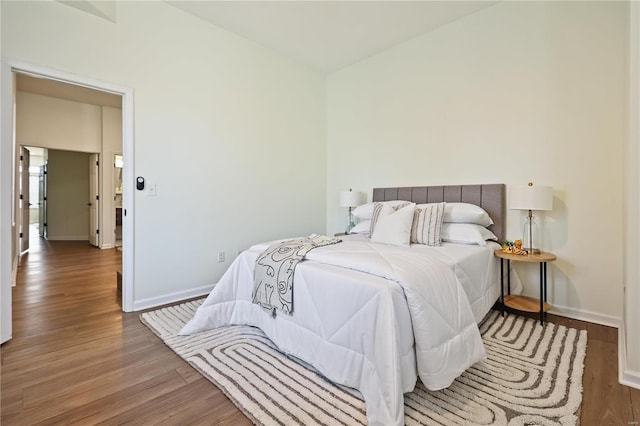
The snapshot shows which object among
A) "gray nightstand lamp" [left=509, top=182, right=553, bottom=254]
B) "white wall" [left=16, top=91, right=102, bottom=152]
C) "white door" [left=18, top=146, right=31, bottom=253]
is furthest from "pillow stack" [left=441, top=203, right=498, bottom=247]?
"white door" [left=18, top=146, right=31, bottom=253]

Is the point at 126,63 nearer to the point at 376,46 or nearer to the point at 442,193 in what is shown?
the point at 376,46

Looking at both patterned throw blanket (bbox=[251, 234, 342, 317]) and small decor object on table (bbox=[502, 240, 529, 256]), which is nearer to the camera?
patterned throw blanket (bbox=[251, 234, 342, 317])

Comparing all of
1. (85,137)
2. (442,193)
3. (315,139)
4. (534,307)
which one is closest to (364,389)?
(534,307)

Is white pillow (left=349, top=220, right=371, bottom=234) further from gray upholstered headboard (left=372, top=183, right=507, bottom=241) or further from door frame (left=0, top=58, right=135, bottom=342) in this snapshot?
door frame (left=0, top=58, right=135, bottom=342)

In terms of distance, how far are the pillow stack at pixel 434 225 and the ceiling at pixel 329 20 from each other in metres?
1.93

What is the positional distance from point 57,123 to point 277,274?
5992 mm

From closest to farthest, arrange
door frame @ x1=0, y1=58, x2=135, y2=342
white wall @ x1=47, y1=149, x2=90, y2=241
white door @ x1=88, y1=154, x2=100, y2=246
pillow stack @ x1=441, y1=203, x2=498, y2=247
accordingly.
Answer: door frame @ x1=0, y1=58, x2=135, y2=342, pillow stack @ x1=441, y1=203, x2=498, y2=247, white door @ x1=88, y1=154, x2=100, y2=246, white wall @ x1=47, y1=149, x2=90, y2=241

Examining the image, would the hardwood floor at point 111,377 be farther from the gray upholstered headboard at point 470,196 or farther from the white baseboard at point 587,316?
the gray upholstered headboard at point 470,196

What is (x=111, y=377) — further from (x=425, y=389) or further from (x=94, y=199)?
(x=94, y=199)

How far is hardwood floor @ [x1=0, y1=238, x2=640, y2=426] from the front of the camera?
4.48ft

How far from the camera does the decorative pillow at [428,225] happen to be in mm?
2523

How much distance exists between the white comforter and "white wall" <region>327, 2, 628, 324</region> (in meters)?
1.43

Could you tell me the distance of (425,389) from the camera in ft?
5.06

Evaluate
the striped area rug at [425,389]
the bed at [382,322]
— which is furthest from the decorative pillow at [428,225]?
the striped area rug at [425,389]
